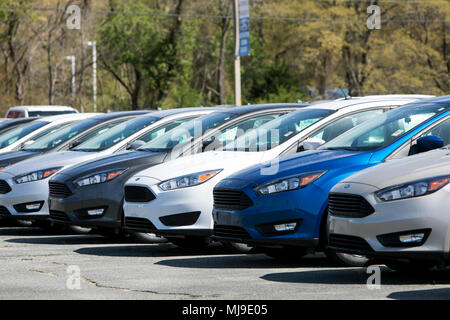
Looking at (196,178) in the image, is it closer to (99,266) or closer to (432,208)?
(99,266)

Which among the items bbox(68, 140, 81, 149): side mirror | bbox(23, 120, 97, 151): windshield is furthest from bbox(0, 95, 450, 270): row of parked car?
bbox(23, 120, 97, 151): windshield

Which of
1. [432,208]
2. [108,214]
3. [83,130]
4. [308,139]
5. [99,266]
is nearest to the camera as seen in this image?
[432,208]

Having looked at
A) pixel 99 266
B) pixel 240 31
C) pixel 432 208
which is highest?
pixel 240 31

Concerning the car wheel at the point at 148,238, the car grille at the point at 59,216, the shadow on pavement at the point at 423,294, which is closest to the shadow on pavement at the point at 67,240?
the car grille at the point at 59,216

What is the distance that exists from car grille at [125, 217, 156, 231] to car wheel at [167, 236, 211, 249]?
0.44m

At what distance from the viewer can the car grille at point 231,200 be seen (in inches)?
358

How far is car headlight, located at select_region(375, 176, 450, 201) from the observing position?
24.1 feet

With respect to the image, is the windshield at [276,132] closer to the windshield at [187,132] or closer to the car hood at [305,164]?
the windshield at [187,132]

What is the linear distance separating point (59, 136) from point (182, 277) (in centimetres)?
780

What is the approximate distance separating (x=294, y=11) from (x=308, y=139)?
46216 millimetres

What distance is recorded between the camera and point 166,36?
53.5m

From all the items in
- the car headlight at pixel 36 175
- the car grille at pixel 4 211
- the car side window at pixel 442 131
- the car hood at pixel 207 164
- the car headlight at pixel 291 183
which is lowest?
the car grille at pixel 4 211

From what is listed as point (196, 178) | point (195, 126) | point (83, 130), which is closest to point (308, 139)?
point (196, 178)

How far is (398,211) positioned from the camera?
24.4 ft
